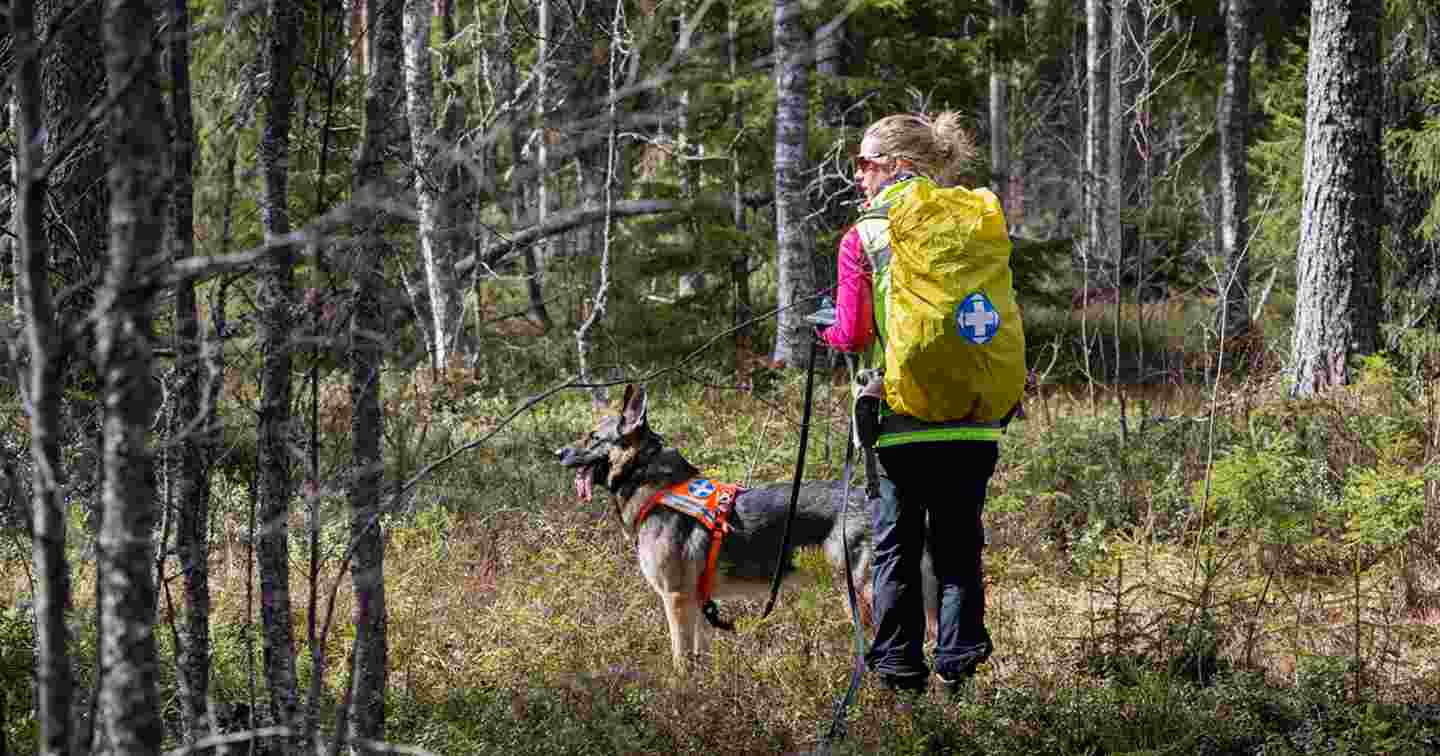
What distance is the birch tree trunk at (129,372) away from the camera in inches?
72.1

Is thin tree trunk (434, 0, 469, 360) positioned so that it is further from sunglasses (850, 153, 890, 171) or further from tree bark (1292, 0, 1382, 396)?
tree bark (1292, 0, 1382, 396)

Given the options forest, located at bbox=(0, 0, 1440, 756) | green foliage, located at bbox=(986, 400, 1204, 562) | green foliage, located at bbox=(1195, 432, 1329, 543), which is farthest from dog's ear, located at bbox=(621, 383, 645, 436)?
green foliage, located at bbox=(1195, 432, 1329, 543)

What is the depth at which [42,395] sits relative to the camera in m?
1.90

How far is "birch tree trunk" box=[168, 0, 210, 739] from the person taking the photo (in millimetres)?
3301

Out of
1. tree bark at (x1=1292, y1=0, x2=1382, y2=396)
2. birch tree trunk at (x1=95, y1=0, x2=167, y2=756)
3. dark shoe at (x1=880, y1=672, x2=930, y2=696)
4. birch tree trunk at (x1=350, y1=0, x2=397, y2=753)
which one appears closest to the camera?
birch tree trunk at (x1=95, y1=0, x2=167, y2=756)

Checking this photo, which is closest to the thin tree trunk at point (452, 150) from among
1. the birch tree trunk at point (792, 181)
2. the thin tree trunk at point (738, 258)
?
the thin tree trunk at point (738, 258)

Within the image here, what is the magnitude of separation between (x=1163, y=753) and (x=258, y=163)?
3410 millimetres

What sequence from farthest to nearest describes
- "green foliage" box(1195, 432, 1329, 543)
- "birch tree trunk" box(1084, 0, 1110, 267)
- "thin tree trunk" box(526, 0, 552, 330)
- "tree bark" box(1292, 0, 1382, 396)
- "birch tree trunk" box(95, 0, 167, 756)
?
"birch tree trunk" box(1084, 0, 1110, 267)
"tree bark" box(1292, 0, 1382, 396)
"thin tree trunk" box(526, 0, 552, 330)
"green foliage" box(1195, 432, 1329, 543)
"birch tree trunk" box(95, 0, 167, 756)

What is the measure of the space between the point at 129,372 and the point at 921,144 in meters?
3.04

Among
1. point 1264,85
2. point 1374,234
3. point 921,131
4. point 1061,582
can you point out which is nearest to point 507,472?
point 1061,582

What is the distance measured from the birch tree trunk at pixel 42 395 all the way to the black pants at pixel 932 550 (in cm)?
287

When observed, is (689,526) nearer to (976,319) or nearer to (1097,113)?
(976,319)

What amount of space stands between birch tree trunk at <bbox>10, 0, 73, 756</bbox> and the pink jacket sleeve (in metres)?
2.78

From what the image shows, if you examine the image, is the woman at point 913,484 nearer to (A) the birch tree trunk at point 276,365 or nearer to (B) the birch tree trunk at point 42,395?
(A) the birch tree trunk at point 276,365
